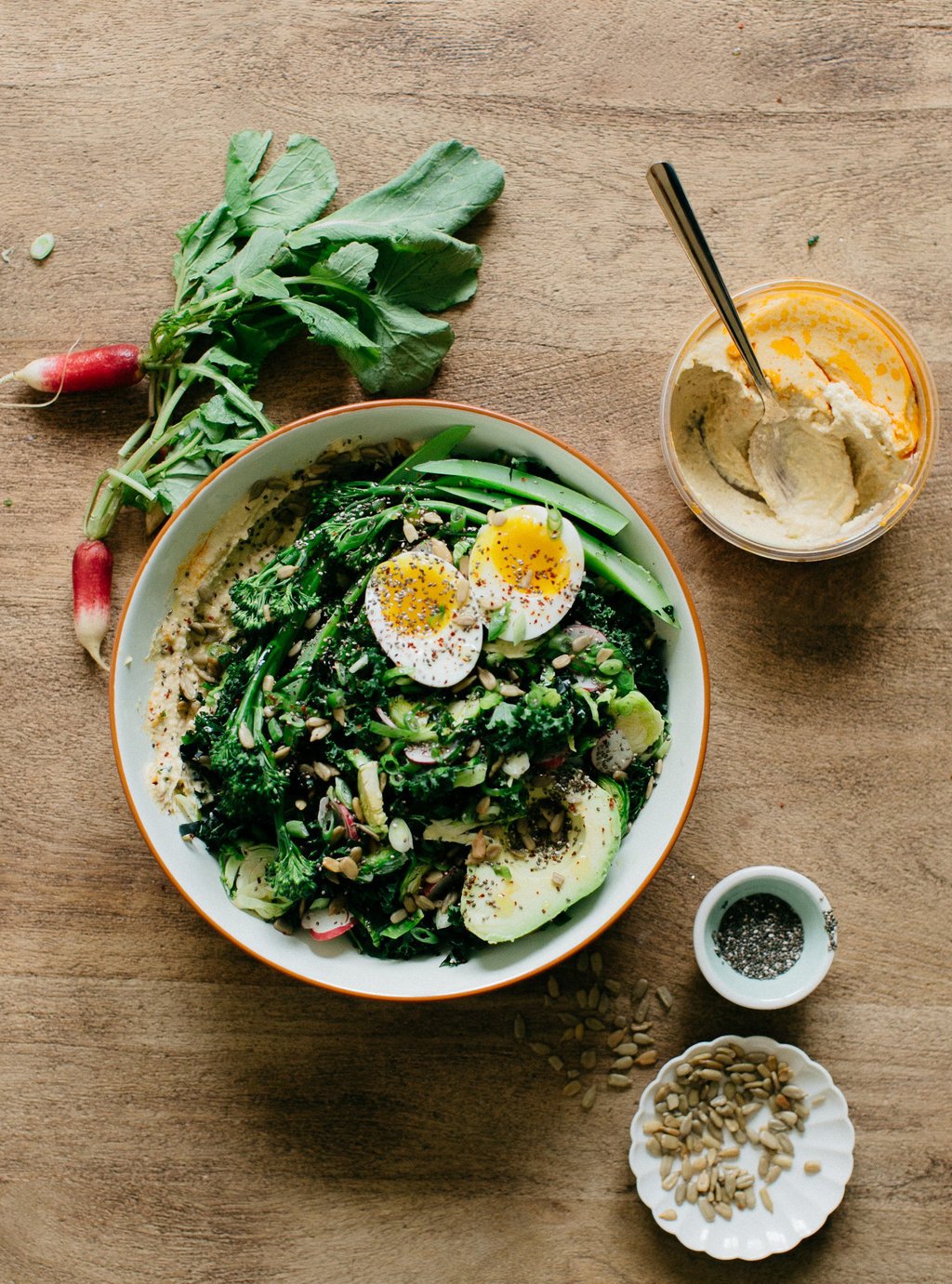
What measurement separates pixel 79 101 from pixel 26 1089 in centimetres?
268

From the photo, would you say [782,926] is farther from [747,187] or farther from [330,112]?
A: [330,112]

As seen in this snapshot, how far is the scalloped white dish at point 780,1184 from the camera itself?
2.41 meters

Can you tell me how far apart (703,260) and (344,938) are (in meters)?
1.79

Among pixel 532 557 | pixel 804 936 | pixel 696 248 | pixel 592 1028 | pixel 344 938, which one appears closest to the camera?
pixel 696 248

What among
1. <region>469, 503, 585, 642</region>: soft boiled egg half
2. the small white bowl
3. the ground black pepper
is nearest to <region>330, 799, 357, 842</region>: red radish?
<region>469, 503, 585, 642</region>: soft boiled egg half

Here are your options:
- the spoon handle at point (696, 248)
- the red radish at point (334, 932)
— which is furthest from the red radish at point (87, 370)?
the red radish at point (334, 932)

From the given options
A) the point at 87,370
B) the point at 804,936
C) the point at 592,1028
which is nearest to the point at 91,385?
the point at 87,370

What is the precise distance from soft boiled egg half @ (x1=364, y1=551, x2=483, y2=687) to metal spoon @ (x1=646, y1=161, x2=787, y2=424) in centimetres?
89

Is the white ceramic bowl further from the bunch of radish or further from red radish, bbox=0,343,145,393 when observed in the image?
red radish, bbox=0,343,145,393

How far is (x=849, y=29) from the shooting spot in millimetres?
2514

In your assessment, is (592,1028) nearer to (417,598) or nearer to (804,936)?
(804,936)

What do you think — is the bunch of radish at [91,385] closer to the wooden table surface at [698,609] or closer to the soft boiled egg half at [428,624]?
the wooden table surface at [698,609]

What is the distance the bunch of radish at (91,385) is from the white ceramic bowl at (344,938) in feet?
0.93

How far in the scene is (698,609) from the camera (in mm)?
2521
